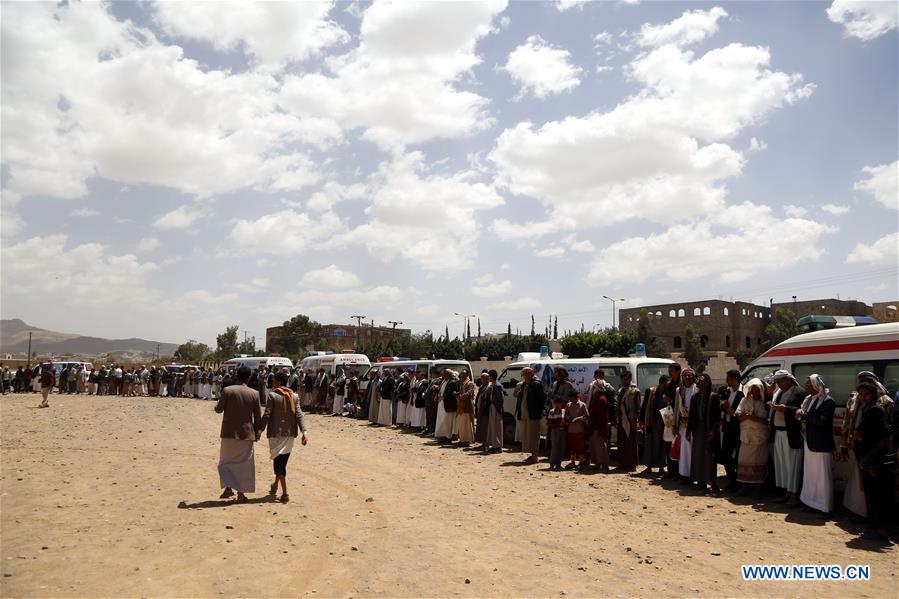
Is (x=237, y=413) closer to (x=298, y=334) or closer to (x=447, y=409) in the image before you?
(x=447, y=409)

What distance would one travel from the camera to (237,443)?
809cm

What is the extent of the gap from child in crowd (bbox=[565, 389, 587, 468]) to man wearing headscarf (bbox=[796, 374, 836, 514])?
411 cm

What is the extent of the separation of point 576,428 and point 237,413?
6220 millimetres

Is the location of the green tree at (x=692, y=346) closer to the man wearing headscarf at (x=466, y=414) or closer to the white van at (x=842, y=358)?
the man wearing headscarf at (x=466, y=414)

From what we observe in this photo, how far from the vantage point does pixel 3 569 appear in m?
5.52

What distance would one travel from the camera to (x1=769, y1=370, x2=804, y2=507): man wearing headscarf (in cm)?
836

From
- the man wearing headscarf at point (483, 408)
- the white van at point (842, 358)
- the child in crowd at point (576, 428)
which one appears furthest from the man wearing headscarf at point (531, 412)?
the white van at point (842, 358)

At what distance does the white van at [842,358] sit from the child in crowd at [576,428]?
3314 millimetres

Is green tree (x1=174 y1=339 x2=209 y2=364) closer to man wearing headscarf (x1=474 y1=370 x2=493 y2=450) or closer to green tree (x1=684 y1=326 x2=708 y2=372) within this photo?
green tree (x1=684 y1=326 x2=708 y2=372)

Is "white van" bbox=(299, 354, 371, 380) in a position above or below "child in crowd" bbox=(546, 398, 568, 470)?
above

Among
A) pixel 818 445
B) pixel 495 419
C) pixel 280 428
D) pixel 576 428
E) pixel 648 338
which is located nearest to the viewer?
pixel 818 445

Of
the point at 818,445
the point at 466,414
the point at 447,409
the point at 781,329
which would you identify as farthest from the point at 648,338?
the point at 818,445

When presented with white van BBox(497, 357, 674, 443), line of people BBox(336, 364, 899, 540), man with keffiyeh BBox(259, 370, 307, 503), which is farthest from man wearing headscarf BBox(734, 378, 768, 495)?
man with keffiyeh BBox(259, 370, 307, 503)

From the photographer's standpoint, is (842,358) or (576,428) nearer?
(842,358)
